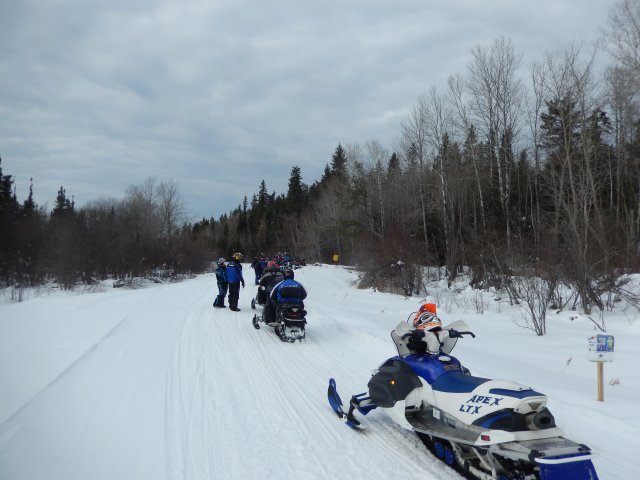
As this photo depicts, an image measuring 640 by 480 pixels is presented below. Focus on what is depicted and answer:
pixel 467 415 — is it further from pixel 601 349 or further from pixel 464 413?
pixel 601 349

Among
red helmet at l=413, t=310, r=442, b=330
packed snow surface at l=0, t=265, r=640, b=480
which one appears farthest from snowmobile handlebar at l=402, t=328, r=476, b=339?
packed snow surface at l=0, t=265, r=640, b=480

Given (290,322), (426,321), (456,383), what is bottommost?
(290,322)

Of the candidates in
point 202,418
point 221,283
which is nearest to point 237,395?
point 202,418

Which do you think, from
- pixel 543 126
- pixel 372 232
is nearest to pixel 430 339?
pixel 543 126

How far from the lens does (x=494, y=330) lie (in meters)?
11.5

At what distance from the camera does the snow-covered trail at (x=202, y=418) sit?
4176mm

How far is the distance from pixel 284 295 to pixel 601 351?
21.8 feet

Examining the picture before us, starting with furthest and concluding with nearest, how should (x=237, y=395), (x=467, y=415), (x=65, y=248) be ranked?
(x=65, y=248)
(x=237, y=395)
(x=467, y=415)

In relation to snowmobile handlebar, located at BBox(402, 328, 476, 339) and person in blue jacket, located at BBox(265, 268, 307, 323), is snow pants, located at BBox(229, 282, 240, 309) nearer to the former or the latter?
person in blue jacket, located at BBox(265, 268, 307, 323)

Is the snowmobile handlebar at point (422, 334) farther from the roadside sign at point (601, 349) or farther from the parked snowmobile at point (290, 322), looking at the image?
the parked snowmobile at point (290, 322)

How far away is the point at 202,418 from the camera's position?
5363 mm

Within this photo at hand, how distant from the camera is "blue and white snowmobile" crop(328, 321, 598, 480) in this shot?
3.23m

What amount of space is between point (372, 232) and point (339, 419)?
33882 mm

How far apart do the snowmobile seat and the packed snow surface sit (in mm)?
719
